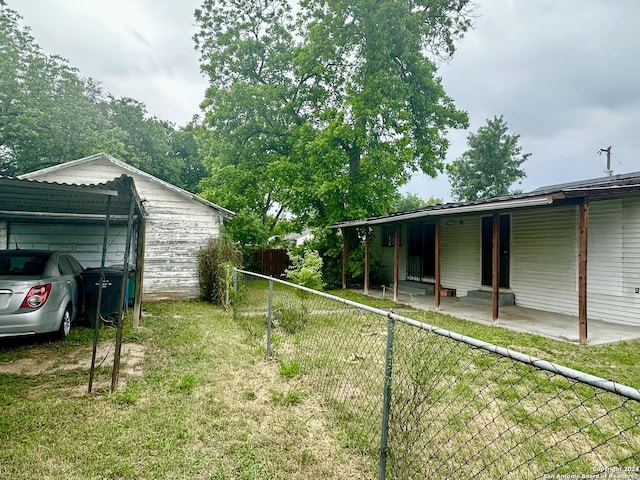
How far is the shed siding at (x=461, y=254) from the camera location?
33.1ft

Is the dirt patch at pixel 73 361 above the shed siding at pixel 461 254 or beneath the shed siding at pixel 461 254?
beneath

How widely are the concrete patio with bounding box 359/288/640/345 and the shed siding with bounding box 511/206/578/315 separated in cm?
37

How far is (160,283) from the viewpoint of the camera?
9414 millimetres

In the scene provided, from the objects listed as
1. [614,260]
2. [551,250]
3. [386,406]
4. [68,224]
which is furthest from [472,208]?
[68,224]

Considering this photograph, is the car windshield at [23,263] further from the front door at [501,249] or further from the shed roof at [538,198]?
the front door at [501,249]

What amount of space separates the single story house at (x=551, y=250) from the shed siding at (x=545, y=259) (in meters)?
0.02

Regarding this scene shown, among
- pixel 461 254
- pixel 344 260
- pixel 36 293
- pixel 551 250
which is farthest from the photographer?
pixel 344 260

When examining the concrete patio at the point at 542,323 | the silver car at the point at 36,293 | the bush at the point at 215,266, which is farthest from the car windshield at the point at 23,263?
the concrete patio at the point at 542,323

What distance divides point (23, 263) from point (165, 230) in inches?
169

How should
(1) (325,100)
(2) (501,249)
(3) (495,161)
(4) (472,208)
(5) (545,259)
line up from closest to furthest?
(4) (472,208) → (5) (545,259) → (2) (501,249) → (1) (325,100) → (3) (495,161)

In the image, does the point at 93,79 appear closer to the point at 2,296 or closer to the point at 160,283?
the point at 160,283

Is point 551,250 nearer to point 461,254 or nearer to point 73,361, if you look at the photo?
point 461,254

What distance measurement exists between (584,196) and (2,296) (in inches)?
346

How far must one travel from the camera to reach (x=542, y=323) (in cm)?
693
